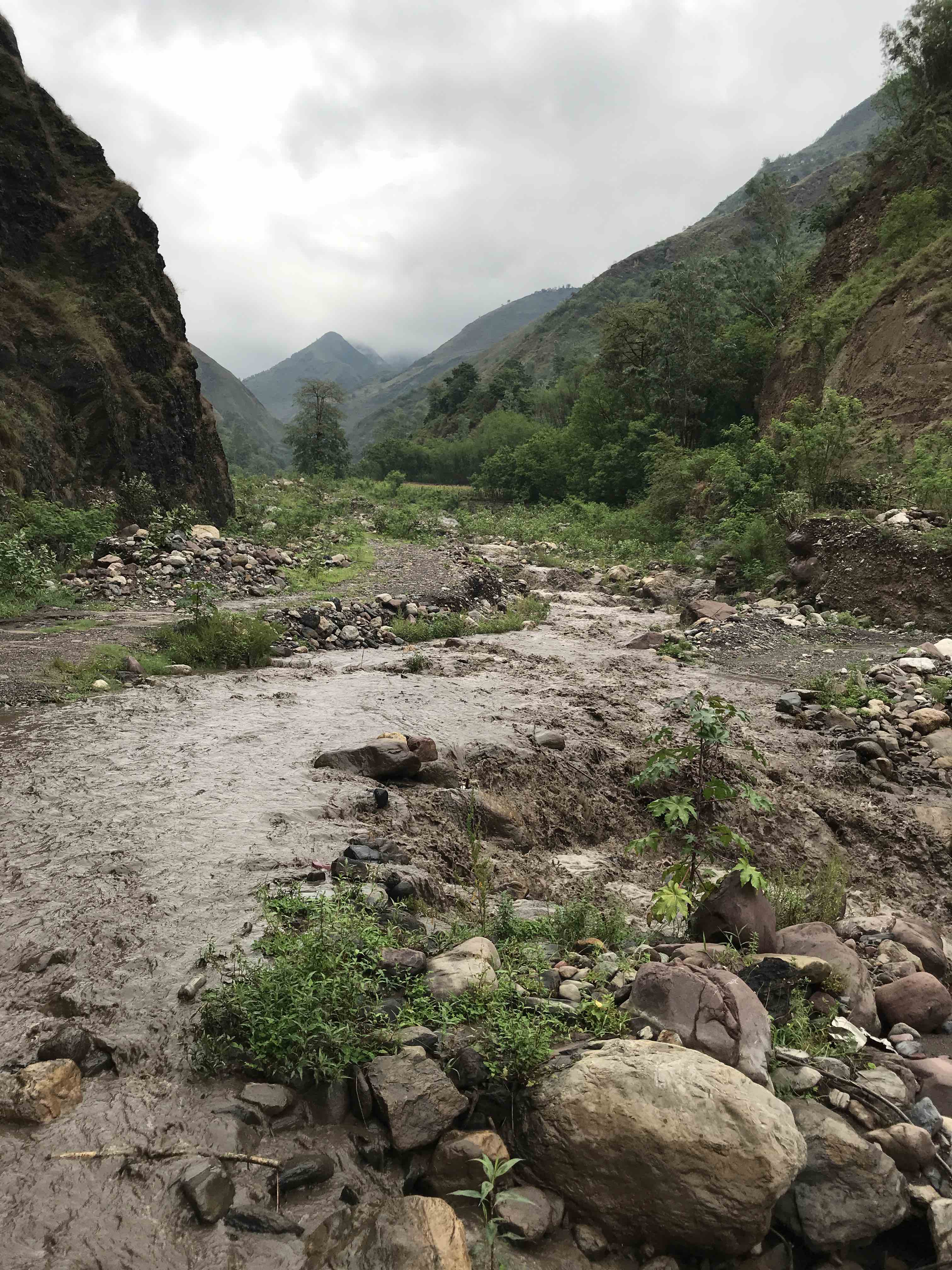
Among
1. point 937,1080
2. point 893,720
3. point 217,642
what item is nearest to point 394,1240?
point 937,1080

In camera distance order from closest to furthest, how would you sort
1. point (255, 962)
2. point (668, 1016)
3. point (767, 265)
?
point (668, 1016)
point (255, 962)
point (767, 265)

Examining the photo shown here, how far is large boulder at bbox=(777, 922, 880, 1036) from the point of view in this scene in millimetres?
3697

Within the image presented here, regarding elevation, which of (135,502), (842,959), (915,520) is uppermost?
(135,502)

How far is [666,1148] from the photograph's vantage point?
2.63 m

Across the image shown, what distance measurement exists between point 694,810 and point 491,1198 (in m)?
2.52

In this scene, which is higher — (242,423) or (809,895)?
(242,423)

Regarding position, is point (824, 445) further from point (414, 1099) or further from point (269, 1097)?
point (269, 1097)

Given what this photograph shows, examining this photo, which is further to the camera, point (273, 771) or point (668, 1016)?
point (273, 771)

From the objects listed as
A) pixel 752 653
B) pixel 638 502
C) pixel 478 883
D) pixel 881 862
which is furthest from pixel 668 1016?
pixel 638 502

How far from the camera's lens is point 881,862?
625 cm

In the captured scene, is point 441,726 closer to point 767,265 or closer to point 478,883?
point 478,883

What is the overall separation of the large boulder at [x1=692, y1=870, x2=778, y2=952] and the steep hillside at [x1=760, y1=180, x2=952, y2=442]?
63.3ft

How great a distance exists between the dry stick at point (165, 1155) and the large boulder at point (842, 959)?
2.86 m

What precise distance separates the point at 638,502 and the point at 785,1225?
105 feet
